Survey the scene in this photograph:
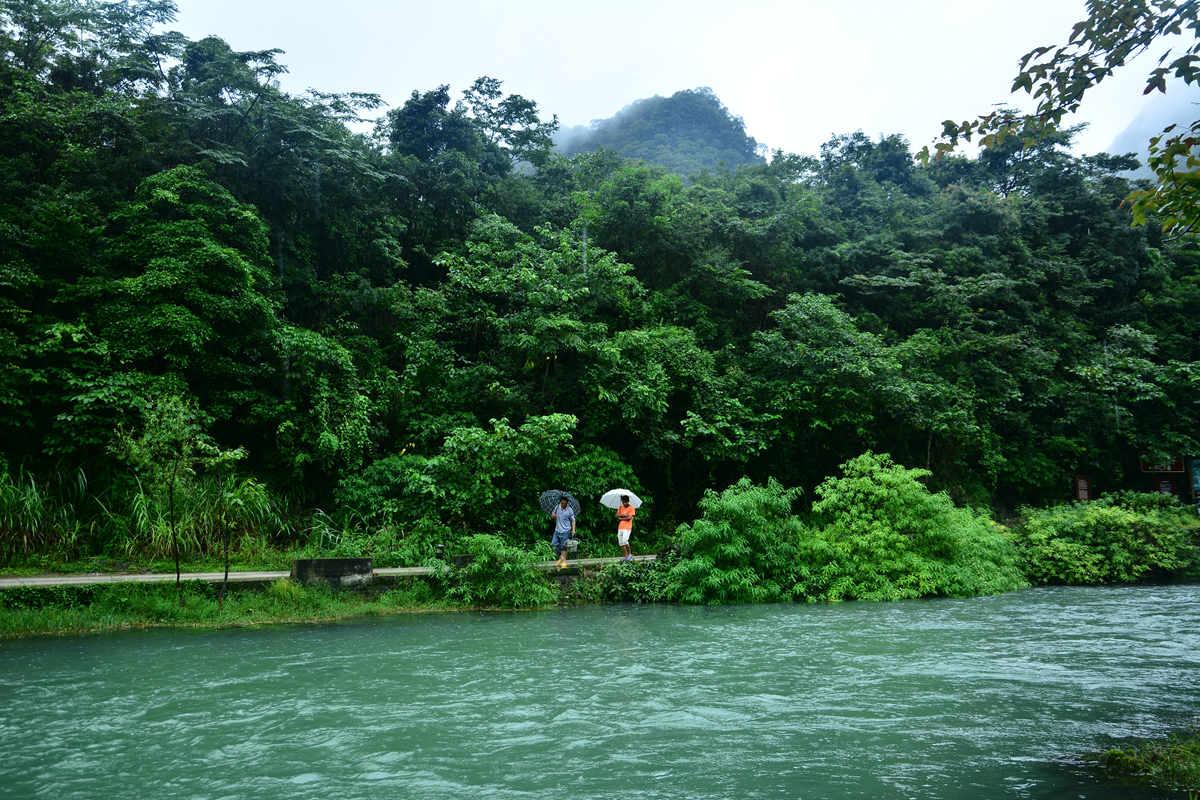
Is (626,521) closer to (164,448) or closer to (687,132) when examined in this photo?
(164,448)

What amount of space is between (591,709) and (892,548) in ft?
31.3

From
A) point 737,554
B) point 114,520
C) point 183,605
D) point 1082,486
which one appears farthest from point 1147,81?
point 1082,486

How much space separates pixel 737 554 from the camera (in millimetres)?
12672

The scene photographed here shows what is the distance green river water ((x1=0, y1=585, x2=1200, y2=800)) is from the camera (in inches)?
178

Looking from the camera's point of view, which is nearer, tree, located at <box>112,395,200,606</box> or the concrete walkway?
the concrete walkway

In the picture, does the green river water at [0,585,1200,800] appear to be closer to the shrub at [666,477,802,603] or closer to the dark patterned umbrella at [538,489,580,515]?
the shrub at [666,477,802,603]

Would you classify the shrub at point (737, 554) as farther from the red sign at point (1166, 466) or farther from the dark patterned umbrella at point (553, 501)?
the red sign at point (1166, 466)

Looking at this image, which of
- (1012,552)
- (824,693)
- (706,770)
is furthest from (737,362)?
(706,770)

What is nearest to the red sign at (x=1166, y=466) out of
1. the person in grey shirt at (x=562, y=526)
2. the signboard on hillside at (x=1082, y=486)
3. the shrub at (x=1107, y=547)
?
the signboard on hillside at (x=1082, y=486)

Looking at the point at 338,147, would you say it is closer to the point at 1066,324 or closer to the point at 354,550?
the point at 354,550

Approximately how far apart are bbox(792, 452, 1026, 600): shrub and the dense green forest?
0.26 metres

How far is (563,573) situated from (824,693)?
23.5 feet

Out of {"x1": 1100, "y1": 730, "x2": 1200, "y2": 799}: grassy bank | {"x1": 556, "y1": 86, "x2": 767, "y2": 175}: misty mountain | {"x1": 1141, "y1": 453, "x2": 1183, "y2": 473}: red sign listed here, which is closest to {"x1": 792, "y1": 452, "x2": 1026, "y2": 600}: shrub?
{"x1": 1100, "y1": 730, "x2": 1200, "y2": 799}: grassy bank

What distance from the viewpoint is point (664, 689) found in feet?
22.2
